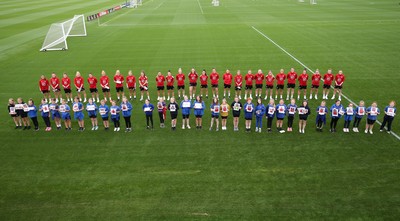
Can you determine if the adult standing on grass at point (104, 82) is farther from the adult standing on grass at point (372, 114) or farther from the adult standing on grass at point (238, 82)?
the adult standing on grass at point (372, 114)

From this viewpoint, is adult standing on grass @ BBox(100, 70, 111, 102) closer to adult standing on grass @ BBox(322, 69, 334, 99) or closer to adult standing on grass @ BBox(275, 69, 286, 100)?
adult standing on grass @ BBox(275, 69, 286, 100)

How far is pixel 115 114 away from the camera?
12594 millimetres

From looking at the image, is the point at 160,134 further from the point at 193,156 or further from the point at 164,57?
the point at 164,57

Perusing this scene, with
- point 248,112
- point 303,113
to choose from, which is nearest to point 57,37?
point 248,112

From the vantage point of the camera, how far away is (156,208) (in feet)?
27.7

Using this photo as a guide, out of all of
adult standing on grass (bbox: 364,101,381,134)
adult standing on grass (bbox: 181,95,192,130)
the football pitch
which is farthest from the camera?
adult standing on grass (bbox: 181,95,192,130)

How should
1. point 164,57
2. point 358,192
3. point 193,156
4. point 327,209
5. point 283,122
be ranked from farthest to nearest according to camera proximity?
point 164,57, point 283,122, point 193,156, point 358,192, point 327,209

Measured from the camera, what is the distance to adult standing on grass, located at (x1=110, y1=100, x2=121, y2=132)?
1250 cm

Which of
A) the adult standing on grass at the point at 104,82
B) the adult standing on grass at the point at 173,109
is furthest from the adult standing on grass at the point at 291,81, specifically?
the adult standing on grass at the point at 104,82

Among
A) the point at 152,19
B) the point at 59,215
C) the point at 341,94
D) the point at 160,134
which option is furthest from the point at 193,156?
the point at 152,19

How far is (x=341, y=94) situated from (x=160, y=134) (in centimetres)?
952

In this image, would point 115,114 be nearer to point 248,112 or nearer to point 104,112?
point 104,112

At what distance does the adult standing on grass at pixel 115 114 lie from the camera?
12.5 meters

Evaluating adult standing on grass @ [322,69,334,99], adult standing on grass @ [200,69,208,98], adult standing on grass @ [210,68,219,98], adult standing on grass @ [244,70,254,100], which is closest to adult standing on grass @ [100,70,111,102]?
adult standing on grass @ [200,69,208,98]
